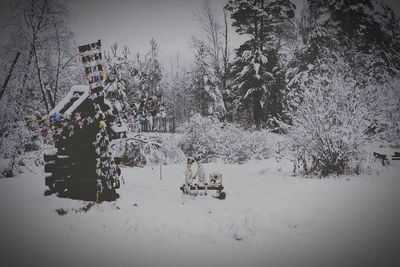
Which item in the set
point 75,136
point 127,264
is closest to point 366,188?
point 127,264

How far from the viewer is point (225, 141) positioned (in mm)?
18625

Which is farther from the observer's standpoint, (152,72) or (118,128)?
(152,72)

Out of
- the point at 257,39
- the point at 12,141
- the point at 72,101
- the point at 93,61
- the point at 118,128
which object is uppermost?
the point at 257,39

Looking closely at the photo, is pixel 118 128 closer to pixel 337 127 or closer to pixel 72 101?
pixel 72 101

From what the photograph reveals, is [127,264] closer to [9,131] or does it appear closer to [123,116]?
[123,116]

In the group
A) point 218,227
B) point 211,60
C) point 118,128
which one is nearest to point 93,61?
point 118,128

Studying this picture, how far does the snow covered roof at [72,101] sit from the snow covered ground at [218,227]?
258 centimetres

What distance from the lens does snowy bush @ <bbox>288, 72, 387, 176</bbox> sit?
10.0 metres

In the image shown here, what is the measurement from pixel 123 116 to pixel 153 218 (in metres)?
3.18

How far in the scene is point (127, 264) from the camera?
4.96 meters

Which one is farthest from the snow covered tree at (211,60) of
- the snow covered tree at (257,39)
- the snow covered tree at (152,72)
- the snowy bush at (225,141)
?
the snow covered tree at (152,72)

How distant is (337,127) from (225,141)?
29.9 ft

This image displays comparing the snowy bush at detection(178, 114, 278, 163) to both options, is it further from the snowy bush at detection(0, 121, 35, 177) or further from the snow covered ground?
the snowy bush at detection(0, 121, 35, 177)

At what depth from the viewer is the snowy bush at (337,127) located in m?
10.0
